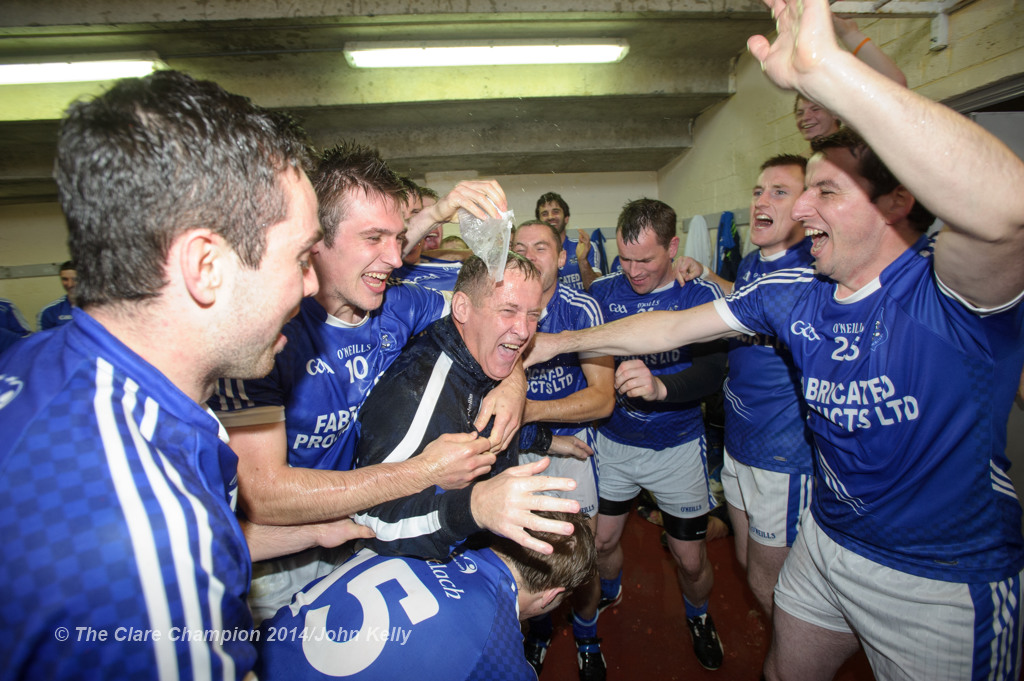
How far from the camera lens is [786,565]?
2303mm

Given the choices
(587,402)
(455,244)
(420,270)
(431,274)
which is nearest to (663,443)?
(587,402)

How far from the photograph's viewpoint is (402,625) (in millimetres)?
1343

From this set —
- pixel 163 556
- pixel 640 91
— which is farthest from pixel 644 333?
pixel 640 91

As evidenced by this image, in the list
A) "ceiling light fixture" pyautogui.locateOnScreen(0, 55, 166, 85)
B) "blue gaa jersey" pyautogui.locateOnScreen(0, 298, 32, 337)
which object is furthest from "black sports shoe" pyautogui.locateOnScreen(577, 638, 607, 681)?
"ceiling light fixture" pyautogui.locateOnScreen(0, 55, 166, 85)

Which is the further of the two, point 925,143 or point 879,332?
point 879,332

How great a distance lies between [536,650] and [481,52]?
19.9 feet

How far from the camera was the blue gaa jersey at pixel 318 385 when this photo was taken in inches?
65.3

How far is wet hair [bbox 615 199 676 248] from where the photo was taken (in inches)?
134

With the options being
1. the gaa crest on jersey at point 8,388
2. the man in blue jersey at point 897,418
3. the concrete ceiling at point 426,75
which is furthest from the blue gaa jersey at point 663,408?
the concrete ceiling at point 426,75

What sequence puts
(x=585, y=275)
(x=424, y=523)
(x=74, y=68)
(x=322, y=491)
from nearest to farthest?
(x=424, y=523)
(x=322, y=491)
(x=74, y=68)
(x=585, y=275)

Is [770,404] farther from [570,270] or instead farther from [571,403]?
[570,270]

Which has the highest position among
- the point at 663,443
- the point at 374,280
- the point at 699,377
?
the point at 374,280

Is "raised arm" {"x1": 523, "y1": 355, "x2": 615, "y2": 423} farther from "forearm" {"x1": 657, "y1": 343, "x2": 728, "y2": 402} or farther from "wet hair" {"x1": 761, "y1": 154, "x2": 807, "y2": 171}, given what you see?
"wet hair" {"x1": 761, "y1": 154, "x2": 807, "y2": 171}

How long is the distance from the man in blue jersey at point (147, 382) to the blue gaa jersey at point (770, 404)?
2.69m
